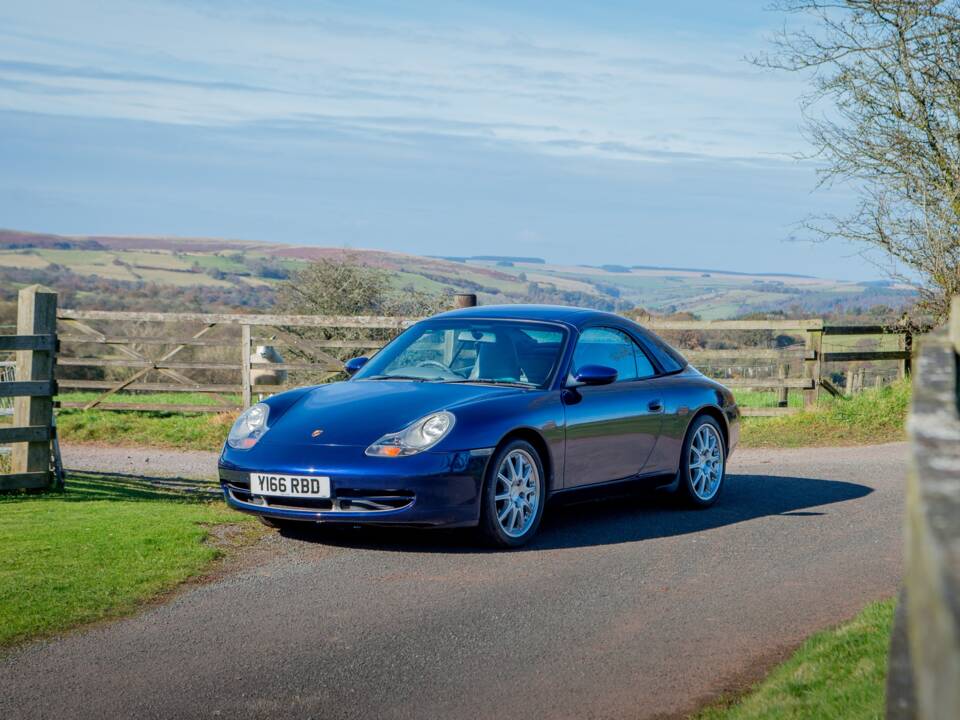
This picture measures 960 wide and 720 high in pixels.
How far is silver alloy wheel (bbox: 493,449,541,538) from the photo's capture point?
335 inches

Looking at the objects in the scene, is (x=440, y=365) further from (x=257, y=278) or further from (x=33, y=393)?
(x=257, y=278)

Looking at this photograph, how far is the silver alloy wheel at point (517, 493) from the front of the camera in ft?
27.9

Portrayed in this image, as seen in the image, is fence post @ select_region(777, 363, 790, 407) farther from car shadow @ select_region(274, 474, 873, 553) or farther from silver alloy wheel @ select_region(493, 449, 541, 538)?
silver alloy wheel @ select_region(493, 449, 541, 538)

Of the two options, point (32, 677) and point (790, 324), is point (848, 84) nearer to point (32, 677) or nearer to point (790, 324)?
point (790, 324)

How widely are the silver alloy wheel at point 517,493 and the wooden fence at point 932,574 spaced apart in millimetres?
6071

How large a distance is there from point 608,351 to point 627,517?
136 cm

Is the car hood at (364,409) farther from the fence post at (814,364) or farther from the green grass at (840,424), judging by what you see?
the fence post at (814,364)

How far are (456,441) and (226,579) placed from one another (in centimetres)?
170

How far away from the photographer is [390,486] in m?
7.99

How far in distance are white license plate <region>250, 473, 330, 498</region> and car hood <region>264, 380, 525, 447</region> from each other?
260 mm

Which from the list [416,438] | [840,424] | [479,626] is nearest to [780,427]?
[840,424]

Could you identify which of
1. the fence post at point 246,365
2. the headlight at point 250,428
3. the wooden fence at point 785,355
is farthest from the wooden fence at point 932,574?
the fence post at point 246,365

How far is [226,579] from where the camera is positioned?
7.45m

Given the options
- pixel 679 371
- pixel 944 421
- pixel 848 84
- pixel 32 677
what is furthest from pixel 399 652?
pixel 848 84
